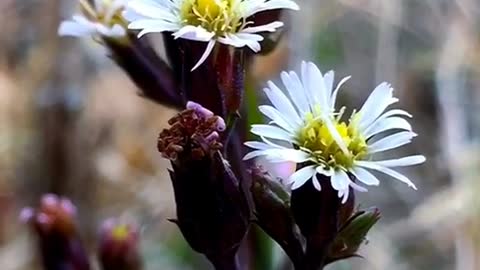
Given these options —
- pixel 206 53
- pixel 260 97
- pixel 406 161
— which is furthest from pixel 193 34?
pixel 260 97

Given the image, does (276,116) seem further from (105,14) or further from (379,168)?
(105,14)

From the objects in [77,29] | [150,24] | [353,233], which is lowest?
[353,233]

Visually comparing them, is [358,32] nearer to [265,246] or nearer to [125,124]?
[125,124]

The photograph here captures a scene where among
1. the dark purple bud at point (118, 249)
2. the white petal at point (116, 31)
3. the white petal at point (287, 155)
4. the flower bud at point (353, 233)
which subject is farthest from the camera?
the dark purple bud at point (118, 249)

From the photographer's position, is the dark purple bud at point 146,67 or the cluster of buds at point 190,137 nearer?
the cluster of buds at point 190,137

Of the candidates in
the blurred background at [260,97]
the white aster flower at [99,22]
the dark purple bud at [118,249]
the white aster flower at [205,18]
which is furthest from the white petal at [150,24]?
the blurred background at [260,97]

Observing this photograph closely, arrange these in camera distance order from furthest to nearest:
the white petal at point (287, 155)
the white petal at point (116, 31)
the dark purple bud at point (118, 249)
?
the dark purple bud at point (118, 249) < the white petal at point (116, 31) < the white petal at point (287, 155)

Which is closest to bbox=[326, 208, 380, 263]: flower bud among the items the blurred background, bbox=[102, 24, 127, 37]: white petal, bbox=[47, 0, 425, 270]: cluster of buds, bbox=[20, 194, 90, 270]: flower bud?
bbox=[47, 0, 425, 270]: cluster of buds

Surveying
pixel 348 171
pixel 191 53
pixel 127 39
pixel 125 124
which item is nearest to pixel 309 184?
pixel 348 171

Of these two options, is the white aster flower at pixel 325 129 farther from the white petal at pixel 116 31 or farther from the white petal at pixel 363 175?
the white petal at pixel 116 31
